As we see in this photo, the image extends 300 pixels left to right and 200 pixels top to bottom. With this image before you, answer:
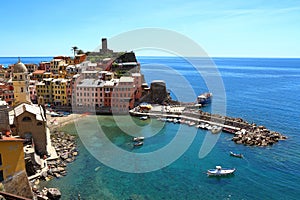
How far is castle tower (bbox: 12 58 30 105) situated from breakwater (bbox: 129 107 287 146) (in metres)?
23.1

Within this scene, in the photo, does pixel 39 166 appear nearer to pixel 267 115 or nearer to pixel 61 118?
pixel 61 118

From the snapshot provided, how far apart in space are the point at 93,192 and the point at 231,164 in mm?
18455

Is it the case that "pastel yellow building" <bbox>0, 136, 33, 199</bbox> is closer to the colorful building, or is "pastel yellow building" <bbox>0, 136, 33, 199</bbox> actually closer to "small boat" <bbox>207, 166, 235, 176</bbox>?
the colorful building

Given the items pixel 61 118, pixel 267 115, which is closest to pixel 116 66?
pixel 61 118

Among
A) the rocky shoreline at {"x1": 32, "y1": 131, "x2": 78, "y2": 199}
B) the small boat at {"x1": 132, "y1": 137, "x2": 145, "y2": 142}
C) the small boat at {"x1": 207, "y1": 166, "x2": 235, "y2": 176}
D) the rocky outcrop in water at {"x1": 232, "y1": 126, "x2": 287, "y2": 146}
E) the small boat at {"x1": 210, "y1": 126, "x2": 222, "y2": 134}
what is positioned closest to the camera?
the rocky shoreline at {"x1": 32, "y1": 131, "x2": 78, "y2": 199}

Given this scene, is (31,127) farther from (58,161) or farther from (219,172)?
(219,172)

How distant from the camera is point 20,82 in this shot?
44.2 meters

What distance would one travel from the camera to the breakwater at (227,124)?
4406 cm

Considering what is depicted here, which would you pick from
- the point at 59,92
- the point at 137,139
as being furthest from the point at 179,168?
the point at 59,92

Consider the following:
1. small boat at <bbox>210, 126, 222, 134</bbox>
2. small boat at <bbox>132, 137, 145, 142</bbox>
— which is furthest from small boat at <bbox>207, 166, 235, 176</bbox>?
small boat at <bbox>210, 126, 222, 134</bbox>

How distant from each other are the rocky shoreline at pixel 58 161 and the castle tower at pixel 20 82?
8.07 meters

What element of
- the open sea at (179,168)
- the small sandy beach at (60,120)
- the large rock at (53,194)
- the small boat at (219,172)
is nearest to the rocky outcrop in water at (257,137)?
the open sea at (179,168)

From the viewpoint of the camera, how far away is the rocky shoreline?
26.2 metres

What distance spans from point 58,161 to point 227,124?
1270 inches
